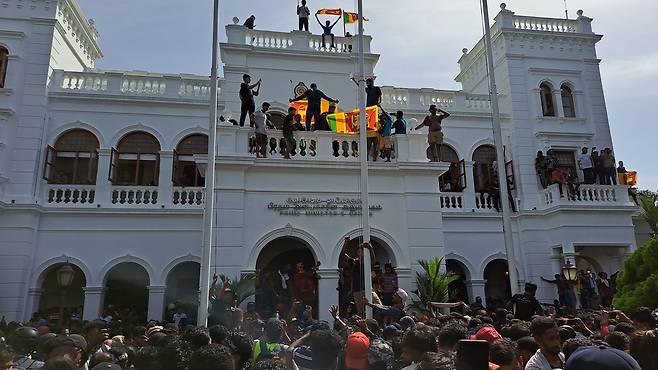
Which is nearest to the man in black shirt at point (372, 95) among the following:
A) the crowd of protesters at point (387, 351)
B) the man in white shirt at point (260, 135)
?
the man in white shirt at point (260, 135)

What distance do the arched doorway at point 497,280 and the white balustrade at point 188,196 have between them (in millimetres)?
10763

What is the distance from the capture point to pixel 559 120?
19609mm

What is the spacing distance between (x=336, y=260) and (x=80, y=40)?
14.3 m

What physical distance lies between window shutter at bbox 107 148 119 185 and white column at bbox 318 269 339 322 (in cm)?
818

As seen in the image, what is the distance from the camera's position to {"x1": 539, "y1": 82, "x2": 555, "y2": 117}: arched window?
65.0ft

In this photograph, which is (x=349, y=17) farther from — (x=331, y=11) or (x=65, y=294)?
(x=65, y=294)

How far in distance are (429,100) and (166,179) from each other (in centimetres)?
1036

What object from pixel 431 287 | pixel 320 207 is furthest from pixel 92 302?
pixel 431 287

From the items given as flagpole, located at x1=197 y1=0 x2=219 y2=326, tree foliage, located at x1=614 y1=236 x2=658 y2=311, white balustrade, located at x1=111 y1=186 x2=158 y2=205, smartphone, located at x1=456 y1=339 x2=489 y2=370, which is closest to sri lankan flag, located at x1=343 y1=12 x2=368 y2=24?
flagpole, located at x1=197 y1=0 x2=219 y2=326

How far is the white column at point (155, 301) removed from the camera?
15070mm

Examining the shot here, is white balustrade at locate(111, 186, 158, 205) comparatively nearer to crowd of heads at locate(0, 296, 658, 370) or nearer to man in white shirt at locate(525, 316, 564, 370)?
crowd of heads at locate(0, 296, 658, 370)

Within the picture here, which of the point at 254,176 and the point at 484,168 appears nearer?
the point at 254,176

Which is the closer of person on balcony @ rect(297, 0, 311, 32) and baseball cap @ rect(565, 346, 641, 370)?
baseball cap @ rect(565, 346, 641, 370)

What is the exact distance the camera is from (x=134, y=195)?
1564 cm
